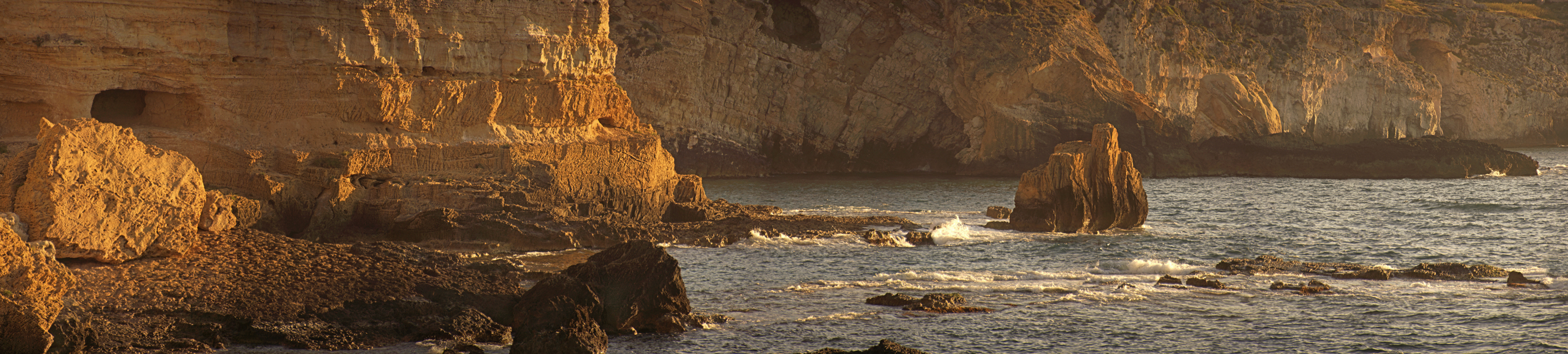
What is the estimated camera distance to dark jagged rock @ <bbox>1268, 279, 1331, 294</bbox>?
2384 cm

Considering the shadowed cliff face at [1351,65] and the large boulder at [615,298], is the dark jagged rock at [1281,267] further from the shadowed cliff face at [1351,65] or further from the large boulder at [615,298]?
the shadowed cliff face at [1351,65]

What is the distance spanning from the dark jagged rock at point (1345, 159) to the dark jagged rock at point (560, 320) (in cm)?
5577

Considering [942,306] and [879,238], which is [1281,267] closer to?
[942,306]

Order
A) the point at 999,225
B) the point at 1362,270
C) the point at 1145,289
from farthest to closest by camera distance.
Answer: the point at 999,225
the point at 1362,270
the point at 1145,289

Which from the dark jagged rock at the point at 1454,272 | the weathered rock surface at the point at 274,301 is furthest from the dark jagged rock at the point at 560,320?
the dark jagged rock at the point at 1454,272

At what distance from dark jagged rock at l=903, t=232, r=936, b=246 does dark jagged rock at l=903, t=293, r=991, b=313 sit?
11371 millimetres

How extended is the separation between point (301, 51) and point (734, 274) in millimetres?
11211

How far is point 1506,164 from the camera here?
2724 inches

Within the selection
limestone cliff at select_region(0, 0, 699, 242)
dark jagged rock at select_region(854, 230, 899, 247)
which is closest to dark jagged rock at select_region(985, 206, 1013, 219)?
dark jagged rock at select_region(854, 230, 899, 247)

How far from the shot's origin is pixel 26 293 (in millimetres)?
15352

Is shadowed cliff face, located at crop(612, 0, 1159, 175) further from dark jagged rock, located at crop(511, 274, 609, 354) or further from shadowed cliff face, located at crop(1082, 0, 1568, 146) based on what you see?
dark jagged rock, located at crop(511, 274, 609, 354)

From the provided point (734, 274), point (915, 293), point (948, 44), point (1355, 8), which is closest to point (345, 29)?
point (734, 274)

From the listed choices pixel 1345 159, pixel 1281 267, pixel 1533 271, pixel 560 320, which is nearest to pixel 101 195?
pixel 560 320

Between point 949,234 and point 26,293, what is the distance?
936 inches
